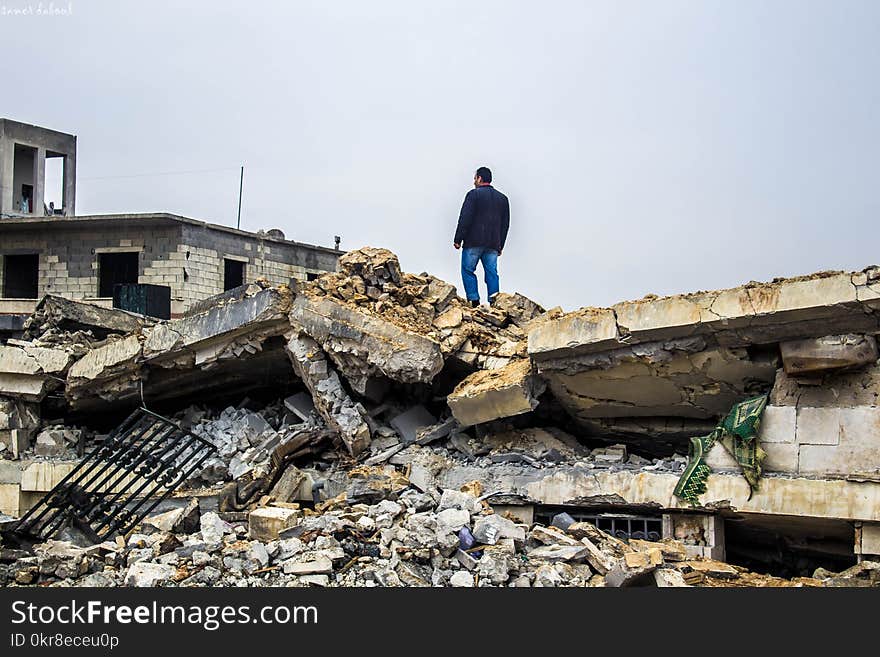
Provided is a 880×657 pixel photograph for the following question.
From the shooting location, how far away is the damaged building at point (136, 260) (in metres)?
21.5

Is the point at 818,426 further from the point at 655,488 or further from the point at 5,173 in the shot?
the point at 5,173

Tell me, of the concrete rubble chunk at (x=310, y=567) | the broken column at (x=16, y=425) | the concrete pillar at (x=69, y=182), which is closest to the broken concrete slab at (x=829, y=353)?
the concrete rubble chunk at (x=310, y=567)

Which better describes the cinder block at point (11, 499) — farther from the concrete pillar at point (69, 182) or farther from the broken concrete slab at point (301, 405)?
the concrete pillar at point (69, 182)

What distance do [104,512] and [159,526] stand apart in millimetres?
1599

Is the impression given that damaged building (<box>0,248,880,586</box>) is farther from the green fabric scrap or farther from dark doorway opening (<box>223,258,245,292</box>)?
dark doorway opening (<box>223,258,245,292</box>)

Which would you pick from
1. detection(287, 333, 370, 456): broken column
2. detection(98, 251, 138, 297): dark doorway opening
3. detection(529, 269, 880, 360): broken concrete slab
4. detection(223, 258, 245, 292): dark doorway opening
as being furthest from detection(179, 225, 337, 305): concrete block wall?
detection(529, 269, 880, 360): broken concrete slab

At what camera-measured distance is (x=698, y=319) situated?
8.35 metres

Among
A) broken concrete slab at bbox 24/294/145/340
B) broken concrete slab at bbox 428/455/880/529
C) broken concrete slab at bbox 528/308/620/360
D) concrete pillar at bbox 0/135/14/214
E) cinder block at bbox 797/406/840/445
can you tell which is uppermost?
concrete pillar at bbox 0/135/14/214

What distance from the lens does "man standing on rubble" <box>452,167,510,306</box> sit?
11789mm

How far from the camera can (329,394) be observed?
1066cm

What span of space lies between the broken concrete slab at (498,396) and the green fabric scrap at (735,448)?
1.62 m

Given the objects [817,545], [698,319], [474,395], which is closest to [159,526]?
[474,395]

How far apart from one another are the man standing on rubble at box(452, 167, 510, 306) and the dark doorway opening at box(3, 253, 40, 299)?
14493mm

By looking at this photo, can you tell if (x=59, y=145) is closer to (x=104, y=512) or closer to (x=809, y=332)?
(x=104, y=512)
